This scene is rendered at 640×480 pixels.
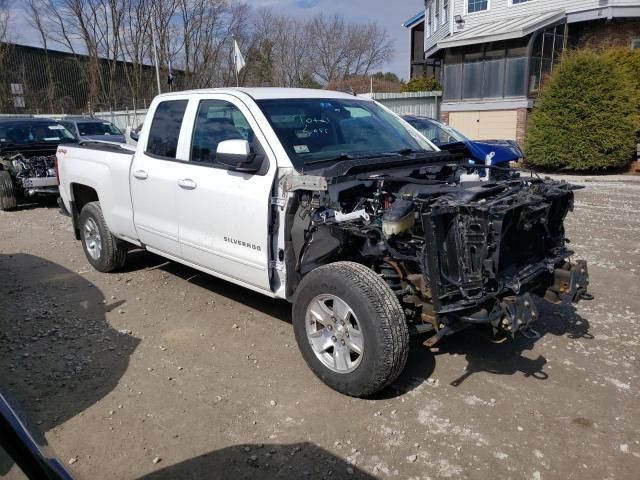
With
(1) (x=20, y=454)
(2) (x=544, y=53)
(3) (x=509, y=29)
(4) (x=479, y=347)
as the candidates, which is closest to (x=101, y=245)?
(4) (x=479, y=347)

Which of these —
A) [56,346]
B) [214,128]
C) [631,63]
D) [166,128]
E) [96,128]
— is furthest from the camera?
[631,63]

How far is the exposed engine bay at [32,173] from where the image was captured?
420 inches

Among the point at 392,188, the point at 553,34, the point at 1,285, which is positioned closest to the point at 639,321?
the point at 392,188

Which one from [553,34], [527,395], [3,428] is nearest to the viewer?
[3,428]

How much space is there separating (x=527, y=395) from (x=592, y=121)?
13497 mm

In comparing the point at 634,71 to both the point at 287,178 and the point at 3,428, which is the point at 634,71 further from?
the point at 3,428

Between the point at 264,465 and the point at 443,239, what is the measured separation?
1.66 m

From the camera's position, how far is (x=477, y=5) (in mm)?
23125

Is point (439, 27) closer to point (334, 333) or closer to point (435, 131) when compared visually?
point (435, 131)

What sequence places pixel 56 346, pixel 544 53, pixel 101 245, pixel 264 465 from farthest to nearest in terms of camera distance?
pixel 544 53, pixel 101 245, pixel 56 346, pixel 264 465

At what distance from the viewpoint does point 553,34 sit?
64.2ft

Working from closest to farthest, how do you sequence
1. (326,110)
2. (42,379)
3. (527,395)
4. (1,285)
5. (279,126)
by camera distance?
(527,395), (42,379), (279,126), (326,110), (1,285)

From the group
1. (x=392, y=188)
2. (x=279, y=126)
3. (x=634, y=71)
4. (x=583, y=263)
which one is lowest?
(x=583, y=263)

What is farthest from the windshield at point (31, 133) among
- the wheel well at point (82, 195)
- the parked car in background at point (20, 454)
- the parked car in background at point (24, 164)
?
the parked car in background at point (20, 454)
